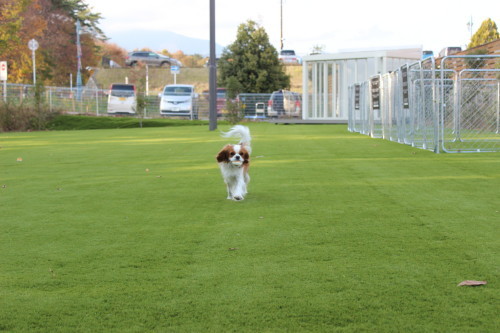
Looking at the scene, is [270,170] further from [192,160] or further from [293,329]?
[293,329]

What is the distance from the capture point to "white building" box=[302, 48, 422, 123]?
91.5 feet

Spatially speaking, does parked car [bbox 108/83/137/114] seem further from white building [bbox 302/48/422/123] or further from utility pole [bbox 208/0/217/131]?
utility pole [bbox 208/0/217/131]

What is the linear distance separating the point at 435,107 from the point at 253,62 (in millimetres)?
30792

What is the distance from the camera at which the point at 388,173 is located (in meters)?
8.82

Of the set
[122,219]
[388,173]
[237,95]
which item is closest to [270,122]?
[237,95]

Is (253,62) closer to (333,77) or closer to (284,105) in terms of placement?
(284,105)

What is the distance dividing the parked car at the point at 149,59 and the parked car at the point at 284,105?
32.4 metres

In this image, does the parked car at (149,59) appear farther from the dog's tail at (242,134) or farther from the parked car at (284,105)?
the dog's tail at (242,134)

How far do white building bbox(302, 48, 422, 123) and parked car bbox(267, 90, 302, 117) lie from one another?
3.01 meters

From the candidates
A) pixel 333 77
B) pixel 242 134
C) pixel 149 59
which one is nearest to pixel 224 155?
pixel 242 134

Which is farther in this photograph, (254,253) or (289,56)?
(289,56)

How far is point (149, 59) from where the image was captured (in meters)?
64.8

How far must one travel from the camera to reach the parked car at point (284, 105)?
1300 inches

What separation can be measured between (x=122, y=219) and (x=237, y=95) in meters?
27.8
